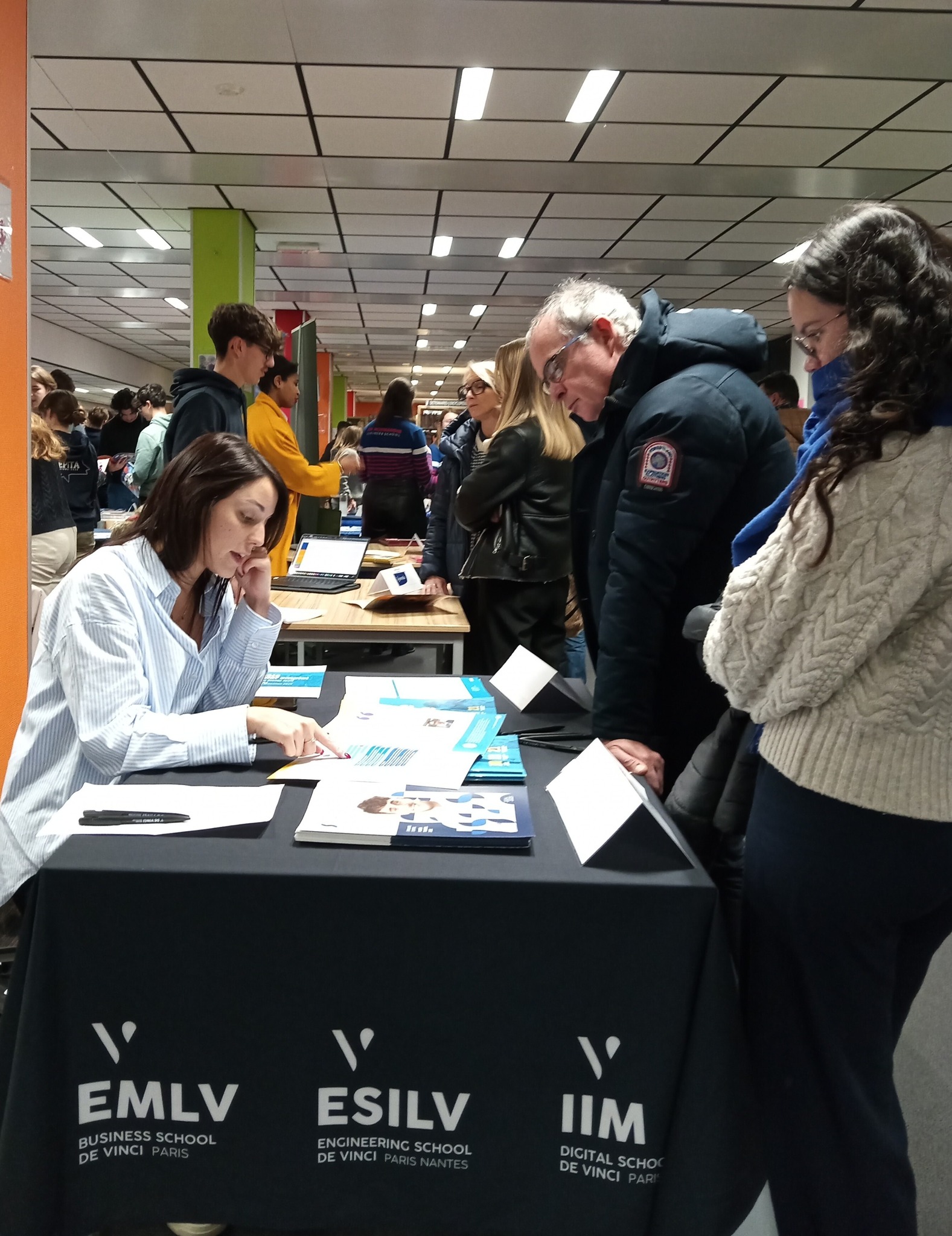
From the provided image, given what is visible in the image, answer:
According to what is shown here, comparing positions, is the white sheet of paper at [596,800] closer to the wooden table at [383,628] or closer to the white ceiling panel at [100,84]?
the wooden table at [383,628]

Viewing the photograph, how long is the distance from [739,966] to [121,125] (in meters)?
5.08

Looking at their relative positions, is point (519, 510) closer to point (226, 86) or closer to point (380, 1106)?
point (380, 1106)

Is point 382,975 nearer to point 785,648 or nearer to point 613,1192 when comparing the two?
point 613,1192

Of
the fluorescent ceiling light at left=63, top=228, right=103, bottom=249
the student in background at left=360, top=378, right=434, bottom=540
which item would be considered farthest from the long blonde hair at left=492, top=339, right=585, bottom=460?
the fluorescent ceiling light at left=63, top=228, right=103, bottom=249

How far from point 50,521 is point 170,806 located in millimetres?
3388

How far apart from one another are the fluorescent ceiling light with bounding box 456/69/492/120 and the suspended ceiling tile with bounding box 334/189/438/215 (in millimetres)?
1267

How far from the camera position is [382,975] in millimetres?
973

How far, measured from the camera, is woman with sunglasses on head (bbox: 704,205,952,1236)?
0.86 metres

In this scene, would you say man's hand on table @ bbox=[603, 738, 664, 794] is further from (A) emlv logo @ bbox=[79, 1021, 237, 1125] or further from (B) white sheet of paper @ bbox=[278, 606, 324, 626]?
(B) white sheet of paper @ bbox=[278, 606, 324, 626]

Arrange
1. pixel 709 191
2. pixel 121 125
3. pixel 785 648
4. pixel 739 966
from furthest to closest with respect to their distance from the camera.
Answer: pixel 709 191 < pixel 121 125 < pixel 739 966 < pixel 785 648

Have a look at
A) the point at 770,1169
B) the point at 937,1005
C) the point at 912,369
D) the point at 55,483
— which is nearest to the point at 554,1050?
the point at 770,1169

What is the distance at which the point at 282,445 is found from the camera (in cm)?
341

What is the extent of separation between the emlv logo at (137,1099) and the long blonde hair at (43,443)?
2913 millimetres

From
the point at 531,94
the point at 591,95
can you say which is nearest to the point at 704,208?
the point at 591,95
